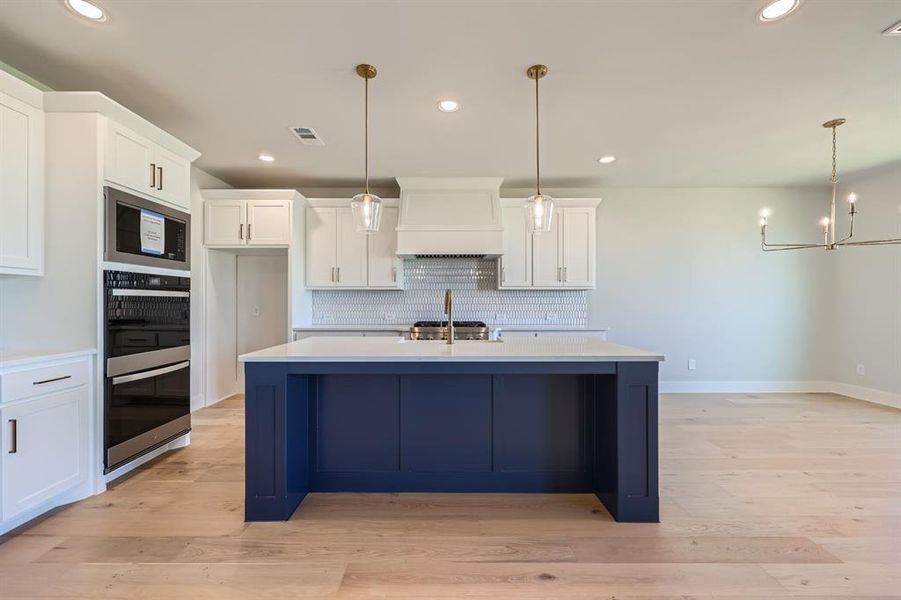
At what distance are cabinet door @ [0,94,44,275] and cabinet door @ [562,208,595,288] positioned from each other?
4.41m

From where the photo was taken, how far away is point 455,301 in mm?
5121

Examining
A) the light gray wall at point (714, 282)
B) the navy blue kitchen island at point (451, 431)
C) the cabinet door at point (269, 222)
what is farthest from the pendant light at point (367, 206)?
the light gray wall at point (714, 282)

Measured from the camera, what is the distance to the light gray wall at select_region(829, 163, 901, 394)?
4445mm

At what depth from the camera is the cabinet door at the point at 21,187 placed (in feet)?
7.22

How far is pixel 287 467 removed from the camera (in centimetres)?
218

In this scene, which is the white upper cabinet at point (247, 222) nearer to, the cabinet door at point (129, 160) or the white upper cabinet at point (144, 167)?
the white upper cabinet at point (144, 167)

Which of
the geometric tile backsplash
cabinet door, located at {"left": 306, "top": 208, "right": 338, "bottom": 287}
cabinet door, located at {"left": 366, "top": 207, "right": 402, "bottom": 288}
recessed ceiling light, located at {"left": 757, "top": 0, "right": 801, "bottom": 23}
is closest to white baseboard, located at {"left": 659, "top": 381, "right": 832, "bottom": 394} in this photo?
the geometric tile backsplash

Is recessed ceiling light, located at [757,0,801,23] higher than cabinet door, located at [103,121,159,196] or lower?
higher

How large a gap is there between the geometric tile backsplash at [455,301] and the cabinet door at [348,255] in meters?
0.32

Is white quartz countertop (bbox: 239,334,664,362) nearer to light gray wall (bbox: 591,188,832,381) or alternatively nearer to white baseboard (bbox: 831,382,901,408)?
light gray wall (bbox: 591,188,832,381)

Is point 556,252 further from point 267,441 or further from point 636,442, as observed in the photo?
point 267,441

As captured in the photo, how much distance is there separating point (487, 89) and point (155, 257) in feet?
8.27

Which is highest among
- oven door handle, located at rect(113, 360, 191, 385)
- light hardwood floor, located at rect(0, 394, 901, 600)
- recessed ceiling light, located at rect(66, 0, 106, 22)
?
recessed ceiling light, located at rect(66, 0, 106, 22)

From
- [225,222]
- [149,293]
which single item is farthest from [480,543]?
[225,222]
